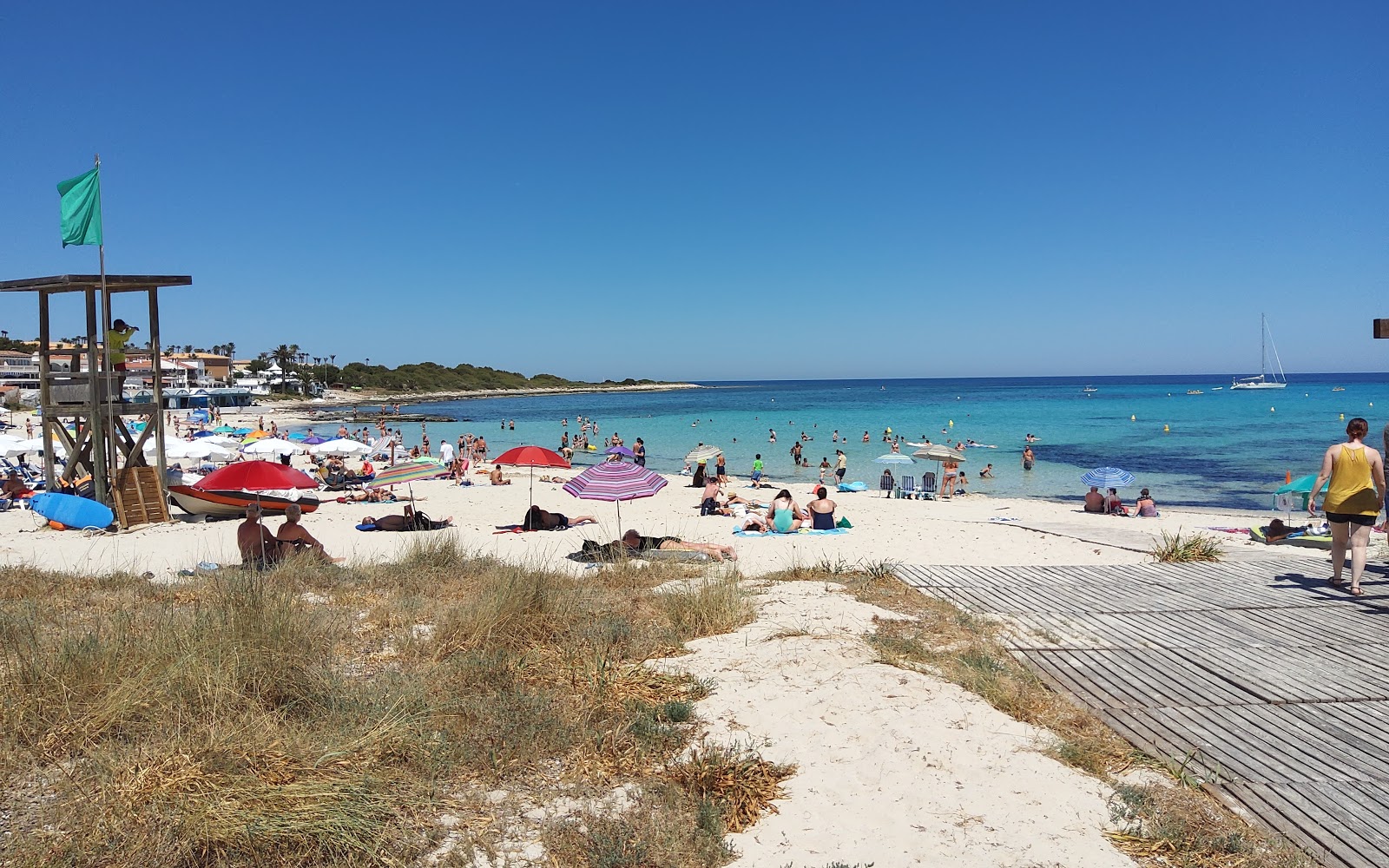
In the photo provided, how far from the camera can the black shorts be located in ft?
21.8

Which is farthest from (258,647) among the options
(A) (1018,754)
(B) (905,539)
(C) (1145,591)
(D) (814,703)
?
(B) (905,539)

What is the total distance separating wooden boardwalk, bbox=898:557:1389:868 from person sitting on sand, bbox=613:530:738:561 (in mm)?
3056

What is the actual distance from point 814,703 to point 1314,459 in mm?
33484

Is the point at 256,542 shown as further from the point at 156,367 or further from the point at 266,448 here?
the point at 266,448

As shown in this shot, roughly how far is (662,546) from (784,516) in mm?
3287

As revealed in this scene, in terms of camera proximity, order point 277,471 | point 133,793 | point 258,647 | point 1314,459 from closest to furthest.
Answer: point 133,793
point 258,647
point 277,471
point 1314,459

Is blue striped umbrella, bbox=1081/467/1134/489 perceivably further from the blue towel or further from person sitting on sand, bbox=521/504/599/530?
person sitting on sand, bbox=521/504/599/530

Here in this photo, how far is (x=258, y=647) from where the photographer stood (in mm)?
4375

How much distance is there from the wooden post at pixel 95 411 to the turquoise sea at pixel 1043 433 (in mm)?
19375

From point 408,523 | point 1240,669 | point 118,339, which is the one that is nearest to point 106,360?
point 118,339

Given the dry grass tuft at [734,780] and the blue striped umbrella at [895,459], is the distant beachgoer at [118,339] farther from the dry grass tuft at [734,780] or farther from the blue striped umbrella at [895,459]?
Answer: the blue striped umbrella at [895,459]

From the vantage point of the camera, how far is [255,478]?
11.7 meters

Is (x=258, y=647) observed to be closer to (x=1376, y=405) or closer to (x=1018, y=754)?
(x=1018, y=754)

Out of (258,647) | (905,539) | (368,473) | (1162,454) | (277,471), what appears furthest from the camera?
(1162,454)
